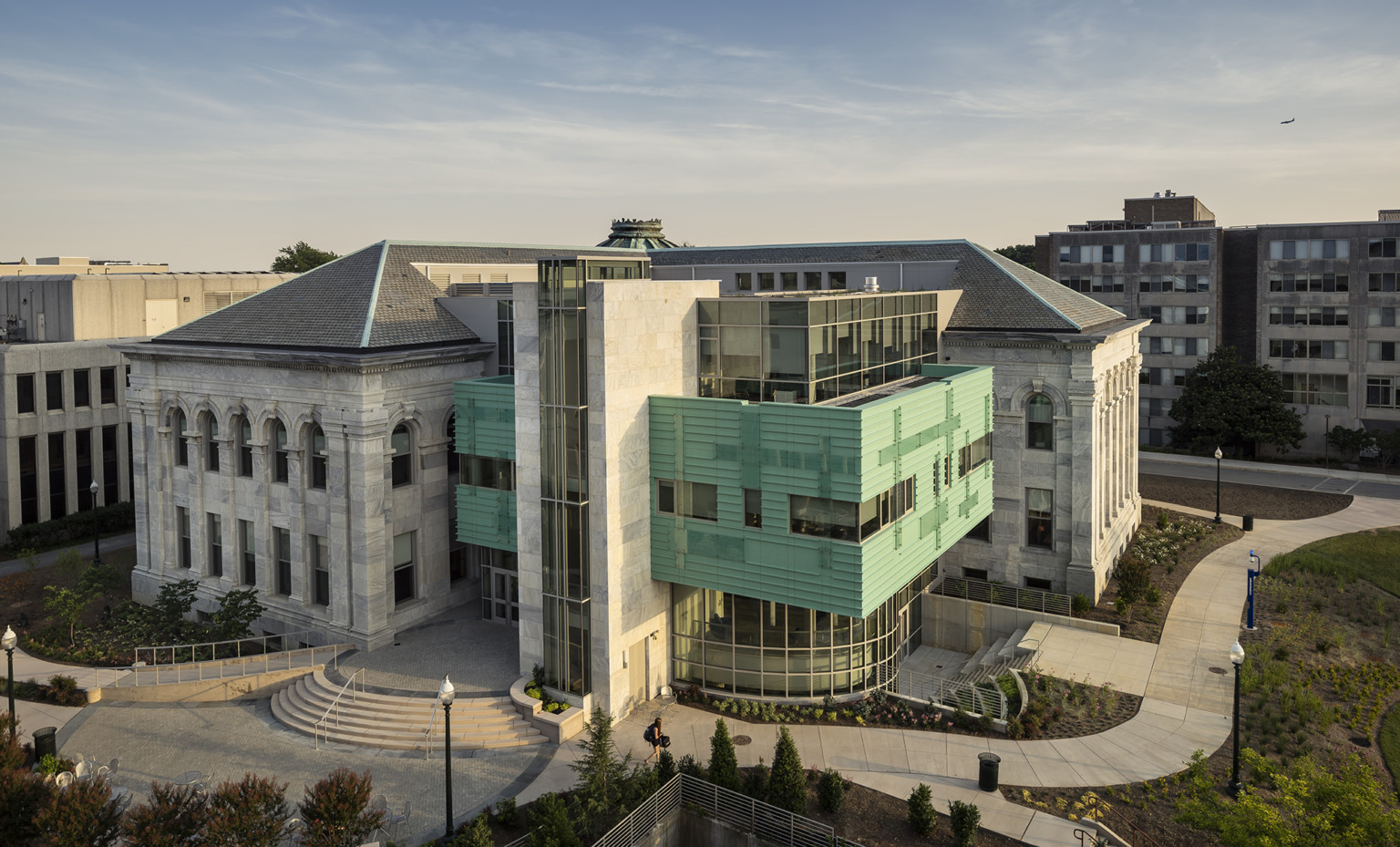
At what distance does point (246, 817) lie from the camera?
20.9 metres

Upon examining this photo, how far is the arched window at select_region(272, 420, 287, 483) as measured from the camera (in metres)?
39.1

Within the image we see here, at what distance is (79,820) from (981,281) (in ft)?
125

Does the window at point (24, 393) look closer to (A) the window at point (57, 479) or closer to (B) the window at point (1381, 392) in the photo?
(A) the window at point (57, 479)

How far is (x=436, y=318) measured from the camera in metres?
39.9

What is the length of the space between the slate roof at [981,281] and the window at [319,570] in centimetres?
2567

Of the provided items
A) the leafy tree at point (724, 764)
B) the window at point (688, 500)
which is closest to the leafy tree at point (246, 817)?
the leafy tree at point (724, 764)

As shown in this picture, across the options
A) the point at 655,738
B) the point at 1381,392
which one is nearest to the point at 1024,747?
the point at 655,738

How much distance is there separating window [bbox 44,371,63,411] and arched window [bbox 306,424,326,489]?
26979 mm

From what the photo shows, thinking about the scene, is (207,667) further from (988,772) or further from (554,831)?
(988,772)

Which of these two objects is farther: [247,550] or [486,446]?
[247,550]

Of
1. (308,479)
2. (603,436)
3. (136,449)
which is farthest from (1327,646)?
(136,449)

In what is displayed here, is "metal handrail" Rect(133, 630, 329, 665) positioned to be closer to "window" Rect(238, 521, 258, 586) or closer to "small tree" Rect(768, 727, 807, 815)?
"window" Rect(238, 521, 258, 586)

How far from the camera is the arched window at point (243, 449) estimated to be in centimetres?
4044

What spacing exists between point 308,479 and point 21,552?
22633 mm
